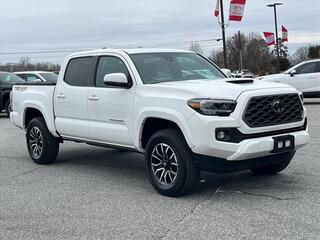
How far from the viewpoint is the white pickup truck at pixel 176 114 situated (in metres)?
5.79

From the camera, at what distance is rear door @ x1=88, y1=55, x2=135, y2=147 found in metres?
6.93

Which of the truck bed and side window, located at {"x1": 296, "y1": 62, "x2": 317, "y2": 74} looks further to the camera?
side window, located at {"x1": 296, "y1": 62, "x2": 317, "y2": 74}

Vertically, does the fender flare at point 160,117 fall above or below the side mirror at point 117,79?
below

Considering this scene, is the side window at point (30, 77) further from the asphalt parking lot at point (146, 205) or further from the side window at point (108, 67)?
the side window at point (108, 67)

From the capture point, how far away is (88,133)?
7668mm

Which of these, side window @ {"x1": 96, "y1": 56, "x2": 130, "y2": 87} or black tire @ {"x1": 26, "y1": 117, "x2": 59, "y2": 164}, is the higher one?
side window @ {"x1": 96, "y1": 56, "x2": 130, "y2": 87}

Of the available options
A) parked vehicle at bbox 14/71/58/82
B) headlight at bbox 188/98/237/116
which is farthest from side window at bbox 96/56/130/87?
parked vehicle at bbox 14/71/58/82

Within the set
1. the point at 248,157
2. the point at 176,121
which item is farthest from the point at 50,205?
the point at 248,157

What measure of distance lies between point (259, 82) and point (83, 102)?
276 centimetres

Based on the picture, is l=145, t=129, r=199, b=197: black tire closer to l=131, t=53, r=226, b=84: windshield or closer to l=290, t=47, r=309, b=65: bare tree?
l=131, t=53, r=226, b=84: windshield

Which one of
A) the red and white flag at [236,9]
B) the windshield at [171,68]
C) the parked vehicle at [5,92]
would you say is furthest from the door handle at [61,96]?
the red and white flag at [236,9]

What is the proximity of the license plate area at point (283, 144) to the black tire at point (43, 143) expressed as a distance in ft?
14.1

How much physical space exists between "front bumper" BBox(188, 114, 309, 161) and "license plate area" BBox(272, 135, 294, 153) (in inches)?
2.7

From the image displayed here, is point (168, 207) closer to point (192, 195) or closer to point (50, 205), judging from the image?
point (192, 195)
